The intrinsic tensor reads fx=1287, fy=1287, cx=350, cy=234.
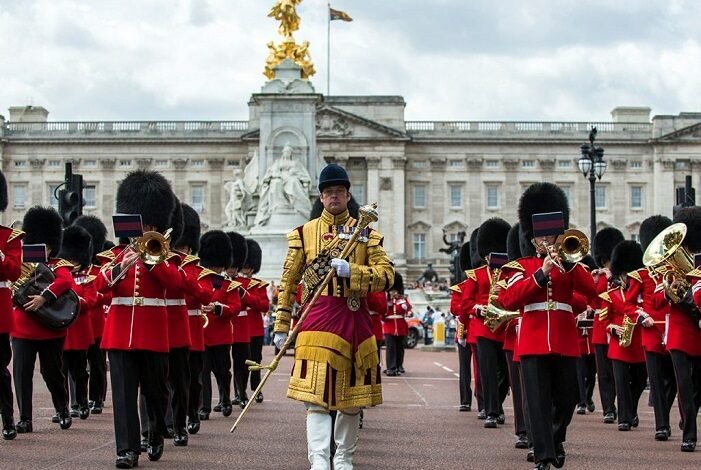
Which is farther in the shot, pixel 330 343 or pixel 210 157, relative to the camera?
pixel 210 157

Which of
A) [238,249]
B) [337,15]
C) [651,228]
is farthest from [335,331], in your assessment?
[337,15]

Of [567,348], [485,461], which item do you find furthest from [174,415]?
[567,348]

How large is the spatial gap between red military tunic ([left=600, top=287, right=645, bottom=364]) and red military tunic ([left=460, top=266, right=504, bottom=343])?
50.2 inches

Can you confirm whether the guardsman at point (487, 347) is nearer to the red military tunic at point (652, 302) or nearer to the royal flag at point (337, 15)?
the red military tunic at point (652, 302)

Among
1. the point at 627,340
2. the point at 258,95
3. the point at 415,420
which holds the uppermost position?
the point at 258,95

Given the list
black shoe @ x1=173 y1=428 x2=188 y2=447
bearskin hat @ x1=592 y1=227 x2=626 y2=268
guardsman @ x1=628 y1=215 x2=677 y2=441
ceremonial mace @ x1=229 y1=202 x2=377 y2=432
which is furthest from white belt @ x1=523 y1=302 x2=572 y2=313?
bearskin hat @ x1=592 y1=227 x2=626 y2=268

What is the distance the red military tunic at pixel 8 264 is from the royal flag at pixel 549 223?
14.1 feet

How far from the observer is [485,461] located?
34.5 feet

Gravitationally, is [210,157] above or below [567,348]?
above

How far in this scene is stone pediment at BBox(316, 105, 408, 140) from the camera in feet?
286

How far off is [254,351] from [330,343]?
27.2 feet

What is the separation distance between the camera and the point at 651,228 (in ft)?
47.8

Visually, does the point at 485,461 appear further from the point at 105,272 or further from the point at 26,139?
the point at 26,139

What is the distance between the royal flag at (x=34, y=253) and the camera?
39.0 feet
